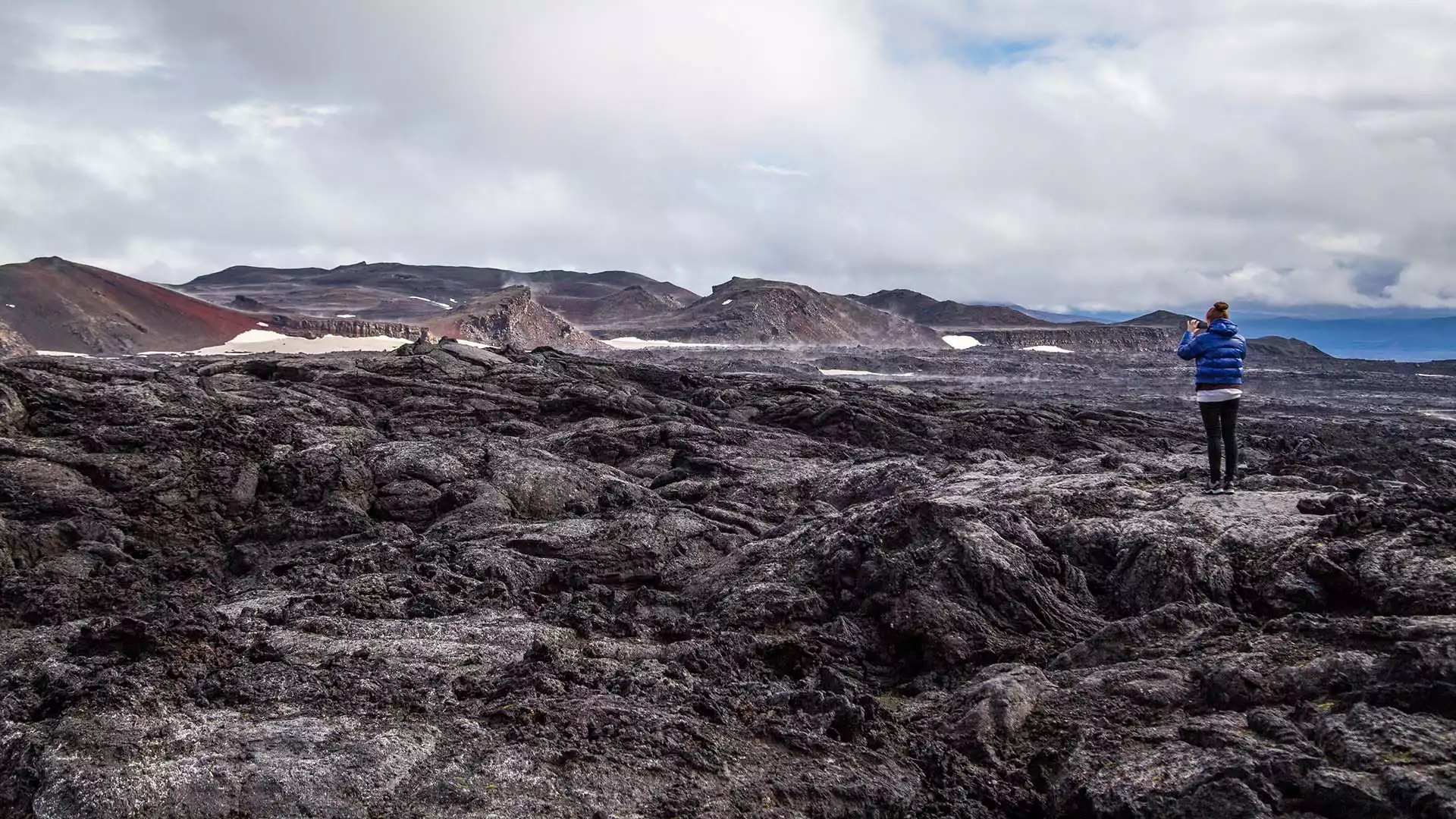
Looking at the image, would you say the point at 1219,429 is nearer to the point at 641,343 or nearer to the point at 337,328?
the point at 337,328

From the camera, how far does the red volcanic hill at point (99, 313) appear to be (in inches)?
1833

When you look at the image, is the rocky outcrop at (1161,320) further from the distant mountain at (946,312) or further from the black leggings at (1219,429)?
the black leggings at (1219,429)

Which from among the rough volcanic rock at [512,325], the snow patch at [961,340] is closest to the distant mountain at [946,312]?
the snow patch at [961,340]

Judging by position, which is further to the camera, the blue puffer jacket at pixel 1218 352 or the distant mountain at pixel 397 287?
the distant mountain at pixel 397 287

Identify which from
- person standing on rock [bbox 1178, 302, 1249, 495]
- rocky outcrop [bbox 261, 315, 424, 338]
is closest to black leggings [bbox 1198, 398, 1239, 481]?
person standing on rock [bbox 1178, 302, 1249, 495]

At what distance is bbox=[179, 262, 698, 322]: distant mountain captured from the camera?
91188 millimetres

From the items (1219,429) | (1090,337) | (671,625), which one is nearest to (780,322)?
(1090,337)

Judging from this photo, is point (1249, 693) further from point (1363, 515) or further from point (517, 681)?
point (517, 681)

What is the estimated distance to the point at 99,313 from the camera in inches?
1954

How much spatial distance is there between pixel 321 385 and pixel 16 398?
5.60 metres

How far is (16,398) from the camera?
1302 cm

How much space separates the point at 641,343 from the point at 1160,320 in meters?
53.8

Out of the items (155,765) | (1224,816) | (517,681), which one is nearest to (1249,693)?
(1224,816)

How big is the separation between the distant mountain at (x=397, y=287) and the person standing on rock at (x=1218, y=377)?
72.1 meters
